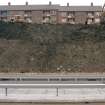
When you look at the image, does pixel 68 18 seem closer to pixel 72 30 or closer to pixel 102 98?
pixel 72 30

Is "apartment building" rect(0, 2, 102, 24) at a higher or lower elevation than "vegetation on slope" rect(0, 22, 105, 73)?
higher

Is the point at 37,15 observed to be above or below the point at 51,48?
above

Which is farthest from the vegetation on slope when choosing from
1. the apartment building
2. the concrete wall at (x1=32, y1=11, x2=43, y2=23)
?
the apartment building

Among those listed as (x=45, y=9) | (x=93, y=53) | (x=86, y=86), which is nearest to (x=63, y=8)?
(x=45, y=9)

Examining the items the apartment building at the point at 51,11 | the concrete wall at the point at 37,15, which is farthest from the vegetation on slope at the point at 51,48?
the apartment building at the point at 51,11

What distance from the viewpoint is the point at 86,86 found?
532 inches

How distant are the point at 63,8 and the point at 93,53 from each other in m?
53.4

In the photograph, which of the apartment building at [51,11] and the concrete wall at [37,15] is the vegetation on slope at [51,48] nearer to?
the concrete wall at [37,15]

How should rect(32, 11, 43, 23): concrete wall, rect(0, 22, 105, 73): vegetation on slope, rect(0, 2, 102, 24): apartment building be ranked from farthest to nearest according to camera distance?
rect(0, 2, 102, 24): apartment building < rect(32, 11, 43, 23): concrete wall < rect(0, 22, 105, 73): vegetation on slope

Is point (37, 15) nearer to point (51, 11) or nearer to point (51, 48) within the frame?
point (51, 11)

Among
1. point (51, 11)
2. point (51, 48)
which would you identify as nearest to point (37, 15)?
point (51, 11)

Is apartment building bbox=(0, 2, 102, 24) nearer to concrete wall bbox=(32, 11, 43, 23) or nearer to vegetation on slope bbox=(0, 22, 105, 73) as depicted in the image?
concrete wall bbox=(32, 11, 43, 23)

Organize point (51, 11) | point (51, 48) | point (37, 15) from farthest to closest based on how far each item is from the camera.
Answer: point (51, 11)
point (37, 15)
point (51, 48)

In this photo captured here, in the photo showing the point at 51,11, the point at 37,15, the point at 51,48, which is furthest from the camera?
the point at 51,11
